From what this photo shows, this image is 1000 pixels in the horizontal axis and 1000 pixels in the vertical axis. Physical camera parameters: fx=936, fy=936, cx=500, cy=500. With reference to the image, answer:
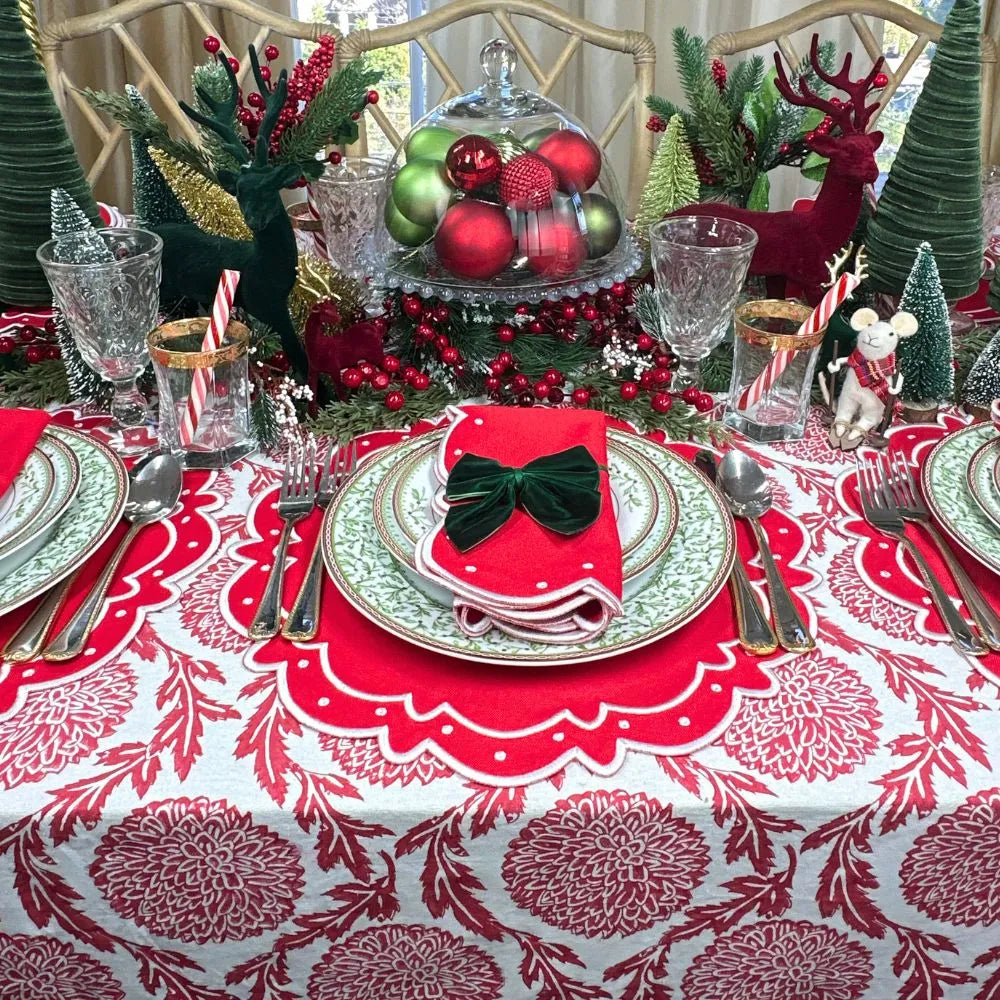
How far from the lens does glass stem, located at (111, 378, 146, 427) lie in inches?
32.3

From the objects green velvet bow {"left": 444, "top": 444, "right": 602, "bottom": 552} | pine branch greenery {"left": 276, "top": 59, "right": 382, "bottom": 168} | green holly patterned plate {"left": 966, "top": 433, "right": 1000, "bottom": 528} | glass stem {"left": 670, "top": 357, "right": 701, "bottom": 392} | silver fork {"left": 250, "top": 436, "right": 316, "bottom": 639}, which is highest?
pine branch greenery {"left": 276, "top": 59, "right": 382, "bottom": 168}

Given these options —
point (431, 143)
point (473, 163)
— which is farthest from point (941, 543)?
point (431, 143)

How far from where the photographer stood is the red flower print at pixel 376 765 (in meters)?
0.49

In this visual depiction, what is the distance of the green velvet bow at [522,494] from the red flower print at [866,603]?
7.3 inches

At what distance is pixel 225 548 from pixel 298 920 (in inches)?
10.8

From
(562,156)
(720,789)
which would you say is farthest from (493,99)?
(720,789)

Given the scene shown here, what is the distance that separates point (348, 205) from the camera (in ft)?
3.41

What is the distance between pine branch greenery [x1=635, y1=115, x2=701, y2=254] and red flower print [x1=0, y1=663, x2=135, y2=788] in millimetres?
755

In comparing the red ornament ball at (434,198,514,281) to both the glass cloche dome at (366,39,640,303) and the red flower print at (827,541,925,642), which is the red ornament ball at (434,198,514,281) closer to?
the glass cloche dome at (366,39,640,303)

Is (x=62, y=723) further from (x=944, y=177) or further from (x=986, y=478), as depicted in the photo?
(x=944, y=177)

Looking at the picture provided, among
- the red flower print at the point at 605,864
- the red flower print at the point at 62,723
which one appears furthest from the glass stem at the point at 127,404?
the red flower print at the point at 605,864

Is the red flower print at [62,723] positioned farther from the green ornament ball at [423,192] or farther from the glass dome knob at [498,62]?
the glass dome knob at [498,62]

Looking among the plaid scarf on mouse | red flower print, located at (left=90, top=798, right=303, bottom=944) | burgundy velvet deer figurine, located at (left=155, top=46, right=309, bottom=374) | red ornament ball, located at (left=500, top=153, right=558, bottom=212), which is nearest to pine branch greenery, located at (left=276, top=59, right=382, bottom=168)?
burgundy velvet deer figurine, located at (left=155, top=46, right=309, bottom=374)

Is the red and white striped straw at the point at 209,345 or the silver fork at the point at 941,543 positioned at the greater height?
the red and white striped straw at the point at 209,345
